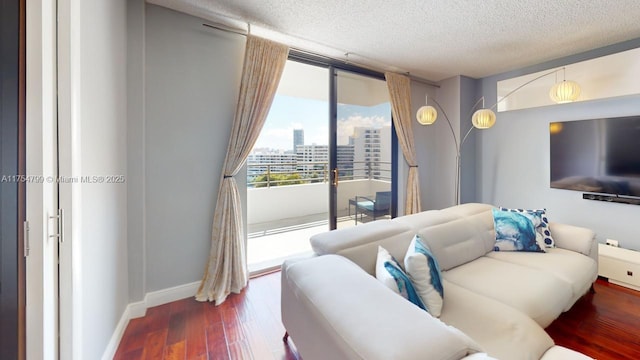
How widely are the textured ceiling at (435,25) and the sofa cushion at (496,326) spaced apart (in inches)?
87.2

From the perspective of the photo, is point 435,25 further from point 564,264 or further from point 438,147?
point 564,264

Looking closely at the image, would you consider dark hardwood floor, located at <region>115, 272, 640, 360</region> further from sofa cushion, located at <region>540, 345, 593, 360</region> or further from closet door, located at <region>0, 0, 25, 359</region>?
closet door, located at <region>0, 0, 25, 359</region>

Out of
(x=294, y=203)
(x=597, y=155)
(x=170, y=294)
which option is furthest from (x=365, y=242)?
(x=294, y=203)

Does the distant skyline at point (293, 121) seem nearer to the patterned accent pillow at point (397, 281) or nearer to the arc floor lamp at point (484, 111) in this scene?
the arc floor lamp at point (484, 111)

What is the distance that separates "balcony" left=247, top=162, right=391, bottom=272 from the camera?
332cm

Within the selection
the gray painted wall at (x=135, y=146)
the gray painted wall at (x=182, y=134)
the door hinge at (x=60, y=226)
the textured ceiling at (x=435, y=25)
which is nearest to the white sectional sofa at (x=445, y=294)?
the door hinge at (x=60, y=226)

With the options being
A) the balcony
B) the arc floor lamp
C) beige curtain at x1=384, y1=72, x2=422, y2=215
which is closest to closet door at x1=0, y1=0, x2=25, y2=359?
the balcony

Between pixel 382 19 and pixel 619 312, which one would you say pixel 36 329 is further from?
pixel 619 312

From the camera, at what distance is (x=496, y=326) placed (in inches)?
49.6

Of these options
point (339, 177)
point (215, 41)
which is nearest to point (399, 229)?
point (339, 177)

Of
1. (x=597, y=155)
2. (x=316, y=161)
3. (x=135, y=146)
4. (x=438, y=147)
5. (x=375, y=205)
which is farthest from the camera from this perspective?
(x=316, y=161)

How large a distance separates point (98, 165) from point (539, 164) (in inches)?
183

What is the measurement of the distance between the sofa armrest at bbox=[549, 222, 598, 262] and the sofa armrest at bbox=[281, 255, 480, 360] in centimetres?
223

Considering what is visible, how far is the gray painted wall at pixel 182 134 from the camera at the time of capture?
2.09 meters
